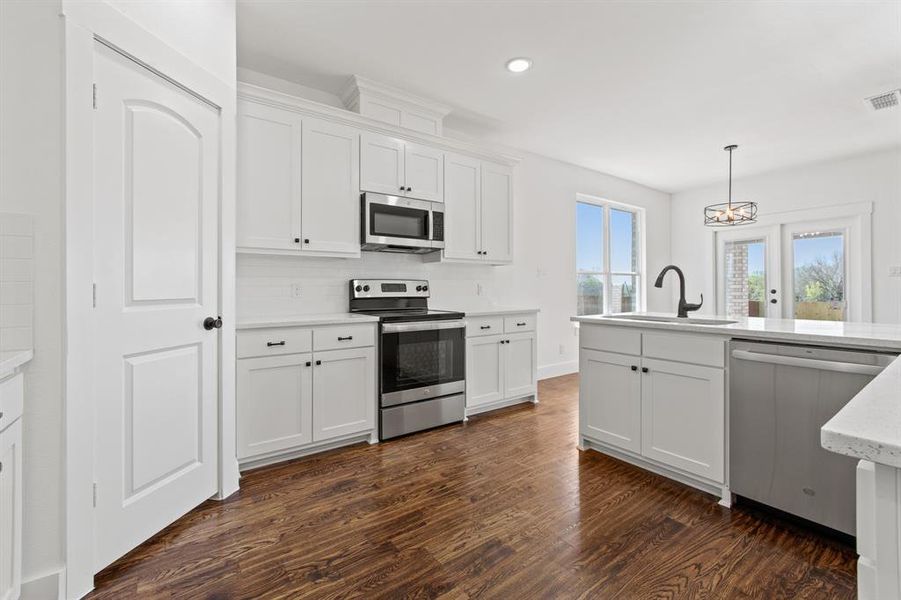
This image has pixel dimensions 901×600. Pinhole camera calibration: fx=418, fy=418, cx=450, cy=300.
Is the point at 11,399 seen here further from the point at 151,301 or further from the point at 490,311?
the point at 490,311

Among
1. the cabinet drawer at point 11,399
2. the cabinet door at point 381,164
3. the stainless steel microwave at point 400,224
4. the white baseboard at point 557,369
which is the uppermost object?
the cabinet door at point 381,164

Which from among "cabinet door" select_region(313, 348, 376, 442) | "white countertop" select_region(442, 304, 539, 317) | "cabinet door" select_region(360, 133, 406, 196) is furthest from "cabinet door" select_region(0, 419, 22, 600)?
"white countertop" select_region(442, 304, 539, 317)

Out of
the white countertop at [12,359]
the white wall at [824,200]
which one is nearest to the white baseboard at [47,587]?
the white countertop at [12,359]

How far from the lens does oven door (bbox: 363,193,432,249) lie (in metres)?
3.19

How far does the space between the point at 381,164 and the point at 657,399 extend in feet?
8.34

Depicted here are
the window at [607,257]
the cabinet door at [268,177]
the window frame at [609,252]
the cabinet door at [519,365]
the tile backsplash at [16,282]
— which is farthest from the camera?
the window at [607,257]

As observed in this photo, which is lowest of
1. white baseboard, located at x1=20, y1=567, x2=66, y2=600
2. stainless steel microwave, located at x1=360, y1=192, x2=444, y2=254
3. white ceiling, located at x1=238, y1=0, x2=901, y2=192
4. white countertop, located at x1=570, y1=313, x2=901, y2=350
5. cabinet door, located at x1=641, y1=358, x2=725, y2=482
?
white baseboard, located at x1=20, y1=567, x2=66, y2=600

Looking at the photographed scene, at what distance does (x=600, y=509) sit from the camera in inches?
82.9

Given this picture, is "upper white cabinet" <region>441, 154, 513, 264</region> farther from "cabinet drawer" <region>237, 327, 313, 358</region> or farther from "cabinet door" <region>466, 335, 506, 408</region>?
"cabinet drawer" <region>237, 327, 313, 358</region>

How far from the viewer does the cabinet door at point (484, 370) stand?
11.8 ft

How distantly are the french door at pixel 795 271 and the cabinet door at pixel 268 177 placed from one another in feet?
20.9

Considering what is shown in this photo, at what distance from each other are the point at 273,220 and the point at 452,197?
1.57m

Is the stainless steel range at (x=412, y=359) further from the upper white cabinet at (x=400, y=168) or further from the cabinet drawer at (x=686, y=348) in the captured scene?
the cabinet drawer at (x=686, y=348)

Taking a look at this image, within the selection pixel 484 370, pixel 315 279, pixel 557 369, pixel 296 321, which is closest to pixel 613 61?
pixel 484 370
